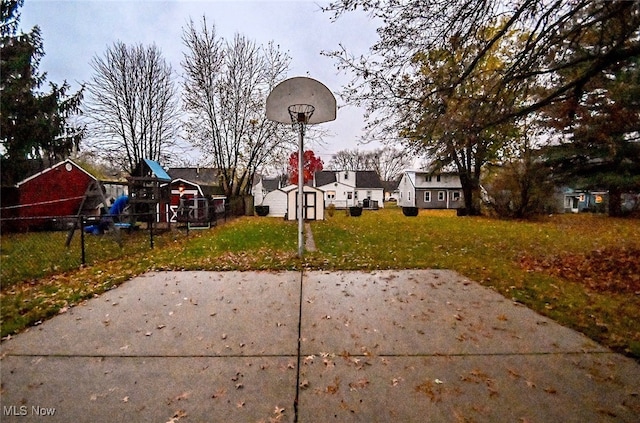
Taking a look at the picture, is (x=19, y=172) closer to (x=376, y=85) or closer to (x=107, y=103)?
(x=107, y=103)

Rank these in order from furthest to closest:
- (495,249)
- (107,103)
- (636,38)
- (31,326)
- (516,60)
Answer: (107,103) → (495,249) → (516,60) → (636,38) → (31,326)

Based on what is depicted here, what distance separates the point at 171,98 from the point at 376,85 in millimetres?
17230

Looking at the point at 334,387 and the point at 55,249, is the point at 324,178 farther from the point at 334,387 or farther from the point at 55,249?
the point at 334,387

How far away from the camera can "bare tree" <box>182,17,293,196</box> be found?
1953cm

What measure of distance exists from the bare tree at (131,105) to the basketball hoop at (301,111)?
15.1 metres

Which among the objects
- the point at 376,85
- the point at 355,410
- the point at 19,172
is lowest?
the point at 355,410

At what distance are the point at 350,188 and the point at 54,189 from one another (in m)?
33.4

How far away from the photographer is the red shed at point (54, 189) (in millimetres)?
13305

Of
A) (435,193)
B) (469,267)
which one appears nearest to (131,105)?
(469,267)

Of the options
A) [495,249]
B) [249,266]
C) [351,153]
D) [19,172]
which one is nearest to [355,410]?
[249,266]

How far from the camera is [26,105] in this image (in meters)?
8.09

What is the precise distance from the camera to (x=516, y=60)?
578 cm

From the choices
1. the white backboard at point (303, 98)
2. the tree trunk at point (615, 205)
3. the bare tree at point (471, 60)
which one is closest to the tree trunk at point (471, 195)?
the tree trunk at point (615, 205)

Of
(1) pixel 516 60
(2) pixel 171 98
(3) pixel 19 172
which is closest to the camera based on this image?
(1) pixel 516 60
